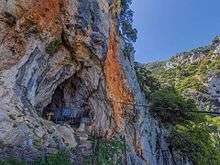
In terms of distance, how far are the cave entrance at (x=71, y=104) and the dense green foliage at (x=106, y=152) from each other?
1.62 m

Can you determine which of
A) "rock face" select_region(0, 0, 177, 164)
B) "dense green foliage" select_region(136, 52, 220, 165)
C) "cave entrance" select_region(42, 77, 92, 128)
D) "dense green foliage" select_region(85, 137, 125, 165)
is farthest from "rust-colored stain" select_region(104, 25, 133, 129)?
"dense green foliage" select_region(136, 52, 220, 165)

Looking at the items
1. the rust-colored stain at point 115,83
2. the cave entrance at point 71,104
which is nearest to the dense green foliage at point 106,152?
the cave entrance at point 71,104

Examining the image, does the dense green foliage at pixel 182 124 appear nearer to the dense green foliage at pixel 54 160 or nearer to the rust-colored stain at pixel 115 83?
A: the rust-colored stain at pixel 115 83

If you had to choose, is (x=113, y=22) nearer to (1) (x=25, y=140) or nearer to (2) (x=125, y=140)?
(2) (x=125, y=140)

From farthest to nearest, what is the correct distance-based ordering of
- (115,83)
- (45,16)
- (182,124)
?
(182,124) → (115,83) → (45,16)

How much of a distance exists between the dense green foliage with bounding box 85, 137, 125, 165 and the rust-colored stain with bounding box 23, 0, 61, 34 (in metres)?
5.61

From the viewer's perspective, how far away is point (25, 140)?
1587cm

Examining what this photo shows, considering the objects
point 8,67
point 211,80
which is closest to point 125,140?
point 8,67

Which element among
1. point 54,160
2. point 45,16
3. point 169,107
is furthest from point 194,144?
point 54,160

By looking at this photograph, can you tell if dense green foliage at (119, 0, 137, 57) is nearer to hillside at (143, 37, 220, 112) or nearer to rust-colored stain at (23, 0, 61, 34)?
rust-colored stain at (23, 0, 61, 34)

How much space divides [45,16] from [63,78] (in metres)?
3.24

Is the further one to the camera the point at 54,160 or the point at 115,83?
the point at 115,83

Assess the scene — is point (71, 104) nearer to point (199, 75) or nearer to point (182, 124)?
point (182, 124)

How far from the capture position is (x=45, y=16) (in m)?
19.5
